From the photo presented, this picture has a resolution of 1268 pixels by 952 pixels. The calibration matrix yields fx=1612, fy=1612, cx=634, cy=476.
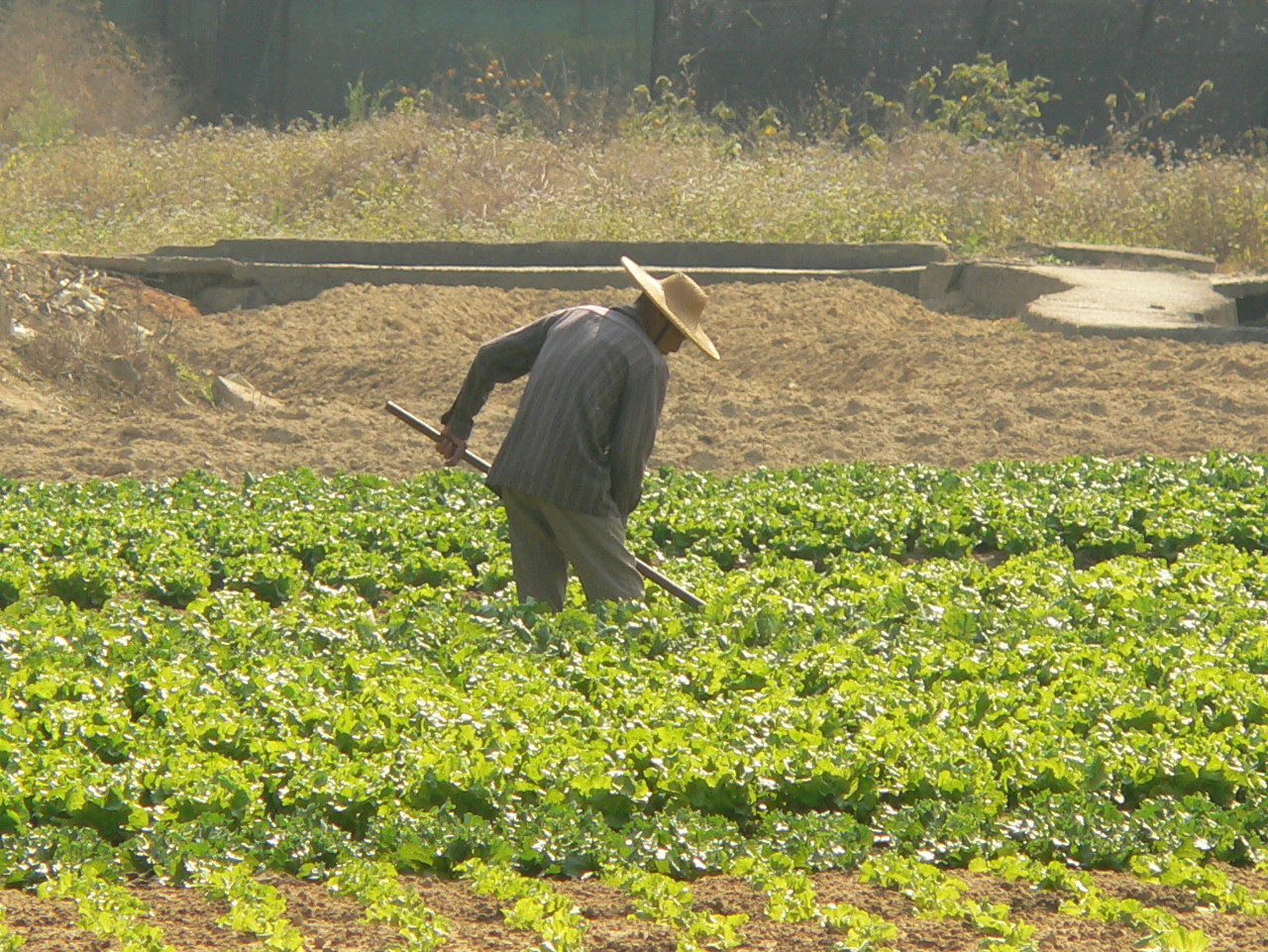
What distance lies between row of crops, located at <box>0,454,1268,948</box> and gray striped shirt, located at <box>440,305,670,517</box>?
483mm

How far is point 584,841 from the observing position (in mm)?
4105

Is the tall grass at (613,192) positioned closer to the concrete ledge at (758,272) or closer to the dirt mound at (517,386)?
the concrete ledge at (758,272)

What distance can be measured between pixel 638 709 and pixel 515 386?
24.3ft

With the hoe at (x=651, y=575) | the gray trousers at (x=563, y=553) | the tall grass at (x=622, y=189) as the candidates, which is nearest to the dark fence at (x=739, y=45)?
the tall grass at (x=622, y=189)

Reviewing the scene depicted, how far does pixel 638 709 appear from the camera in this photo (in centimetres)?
504

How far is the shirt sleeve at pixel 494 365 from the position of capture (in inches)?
250

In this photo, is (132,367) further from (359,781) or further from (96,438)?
(359,781)

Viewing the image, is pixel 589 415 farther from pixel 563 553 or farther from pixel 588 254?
pixel 588 254

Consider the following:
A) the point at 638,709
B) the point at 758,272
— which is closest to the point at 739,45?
the point at 758,272

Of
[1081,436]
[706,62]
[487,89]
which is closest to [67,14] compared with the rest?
[487,89]

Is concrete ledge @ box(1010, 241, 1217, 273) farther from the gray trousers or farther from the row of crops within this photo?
the gray trousers

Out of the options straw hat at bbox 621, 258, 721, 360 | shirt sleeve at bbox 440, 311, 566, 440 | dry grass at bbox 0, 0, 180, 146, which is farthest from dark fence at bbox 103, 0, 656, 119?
straw hat at bbox 621, 258, 721, 360

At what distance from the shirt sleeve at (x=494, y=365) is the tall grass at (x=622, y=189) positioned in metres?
10.5

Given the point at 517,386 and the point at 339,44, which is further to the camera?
the point at 339,44
